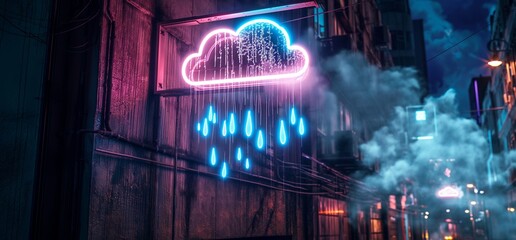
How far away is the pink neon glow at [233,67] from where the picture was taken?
7.43 meters

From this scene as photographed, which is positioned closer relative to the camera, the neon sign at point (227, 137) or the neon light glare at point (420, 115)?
the neon sign at point (227, 137)

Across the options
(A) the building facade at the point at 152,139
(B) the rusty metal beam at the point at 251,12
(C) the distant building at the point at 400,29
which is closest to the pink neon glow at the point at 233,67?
(A) the building facade at the point at 152,139

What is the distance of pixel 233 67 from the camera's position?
793 centimetres

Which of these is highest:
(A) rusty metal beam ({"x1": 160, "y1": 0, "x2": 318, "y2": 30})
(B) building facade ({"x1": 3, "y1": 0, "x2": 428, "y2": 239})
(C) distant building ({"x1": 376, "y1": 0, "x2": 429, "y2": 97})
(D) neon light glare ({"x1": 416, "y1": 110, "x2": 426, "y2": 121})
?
(C) distant building ({"x1": 376, "y1": 0, "x2": 429, "y2": 97})

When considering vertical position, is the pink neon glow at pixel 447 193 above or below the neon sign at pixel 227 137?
above

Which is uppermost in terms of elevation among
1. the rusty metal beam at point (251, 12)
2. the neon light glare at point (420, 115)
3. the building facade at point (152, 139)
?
the neon light glare at point (420, 115)

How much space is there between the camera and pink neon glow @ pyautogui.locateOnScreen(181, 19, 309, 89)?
7430mm

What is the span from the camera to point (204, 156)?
9.56m

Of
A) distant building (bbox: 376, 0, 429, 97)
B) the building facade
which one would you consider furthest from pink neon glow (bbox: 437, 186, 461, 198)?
the building facade

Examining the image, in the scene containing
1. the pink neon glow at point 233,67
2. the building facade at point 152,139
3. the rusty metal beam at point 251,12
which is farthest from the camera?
the pink neon glow at point 233,67

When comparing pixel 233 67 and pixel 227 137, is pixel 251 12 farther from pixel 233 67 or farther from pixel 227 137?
pixel 227 137

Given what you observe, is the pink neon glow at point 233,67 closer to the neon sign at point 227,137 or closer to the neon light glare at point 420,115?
the neon sign at point 227,137

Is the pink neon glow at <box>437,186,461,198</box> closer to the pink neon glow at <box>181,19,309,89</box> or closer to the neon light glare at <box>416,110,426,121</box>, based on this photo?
the neon light glare at <box>416,110,426,121</box>

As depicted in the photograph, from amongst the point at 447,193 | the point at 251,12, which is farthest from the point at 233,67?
the point at 447,193
